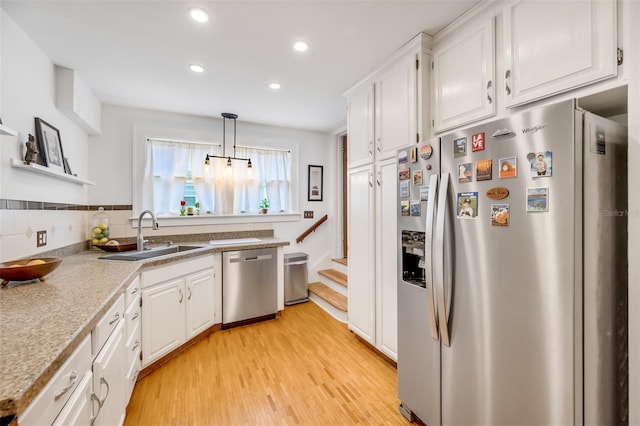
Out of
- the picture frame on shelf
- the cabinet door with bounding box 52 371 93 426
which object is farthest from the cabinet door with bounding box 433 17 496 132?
the picture frame on shelf

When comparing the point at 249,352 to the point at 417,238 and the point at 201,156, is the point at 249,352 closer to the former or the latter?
the point at 417,238

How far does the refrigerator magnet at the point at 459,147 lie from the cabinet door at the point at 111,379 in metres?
1.83

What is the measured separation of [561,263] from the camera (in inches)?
38.4

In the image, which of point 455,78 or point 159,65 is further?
point 159,65

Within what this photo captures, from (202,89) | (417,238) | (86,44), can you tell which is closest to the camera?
(417,238)

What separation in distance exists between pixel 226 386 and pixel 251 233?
1982 mm

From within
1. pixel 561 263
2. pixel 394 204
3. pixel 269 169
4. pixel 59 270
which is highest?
pixel 269 169

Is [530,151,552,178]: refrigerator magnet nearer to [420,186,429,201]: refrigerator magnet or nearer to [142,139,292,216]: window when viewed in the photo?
[420,186,429,201]: refrigerator magnet

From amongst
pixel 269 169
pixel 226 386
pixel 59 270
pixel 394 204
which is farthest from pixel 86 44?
pixel 226 386

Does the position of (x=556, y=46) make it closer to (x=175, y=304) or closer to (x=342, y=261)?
(x=175, y=304)

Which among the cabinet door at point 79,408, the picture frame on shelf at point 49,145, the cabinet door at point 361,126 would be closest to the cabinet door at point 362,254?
the cabinet door at point 361,126

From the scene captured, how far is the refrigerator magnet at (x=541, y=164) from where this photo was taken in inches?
39.6

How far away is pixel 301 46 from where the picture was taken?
1941 millimetres

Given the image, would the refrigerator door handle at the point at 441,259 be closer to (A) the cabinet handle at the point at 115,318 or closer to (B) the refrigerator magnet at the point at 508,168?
(B) the refrigerator magnet at the point at 508,168
